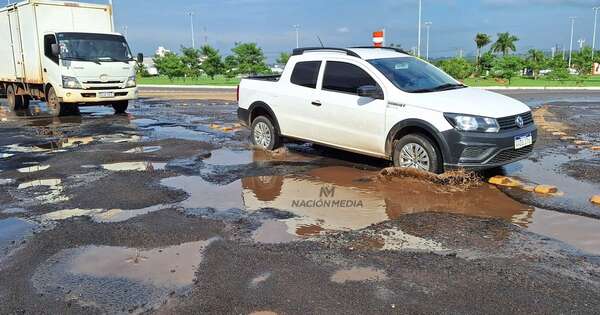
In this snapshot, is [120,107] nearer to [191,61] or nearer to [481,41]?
[191,61]

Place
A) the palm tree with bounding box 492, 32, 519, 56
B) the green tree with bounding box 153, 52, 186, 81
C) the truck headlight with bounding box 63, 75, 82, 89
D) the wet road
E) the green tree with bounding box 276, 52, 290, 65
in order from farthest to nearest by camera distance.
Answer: the palm tree with bounding box 492, 32, 519, 56, the green tree with bounding box 153, 52, 186, 81, the green tree with bounding box 276, 52, 290, 65, the truck headlight with bounding box 63, 75, 82, 89, the wet road

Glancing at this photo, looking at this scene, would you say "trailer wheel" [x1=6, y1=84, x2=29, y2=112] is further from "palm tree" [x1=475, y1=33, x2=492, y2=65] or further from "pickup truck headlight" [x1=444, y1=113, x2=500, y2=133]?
"palm tree" [x1=475, y1=33, x2=492, y2=65]

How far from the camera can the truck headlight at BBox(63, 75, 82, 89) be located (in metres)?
15.5

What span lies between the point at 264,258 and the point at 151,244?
1201 millimetres

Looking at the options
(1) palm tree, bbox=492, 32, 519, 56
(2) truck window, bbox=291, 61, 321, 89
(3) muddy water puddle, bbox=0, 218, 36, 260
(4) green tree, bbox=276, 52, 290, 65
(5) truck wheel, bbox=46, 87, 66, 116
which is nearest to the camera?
(3) muddy water puddle, bbox=0, 218, 36, 260

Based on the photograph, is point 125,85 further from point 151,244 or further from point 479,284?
point 479,284

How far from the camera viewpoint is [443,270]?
4254 mm

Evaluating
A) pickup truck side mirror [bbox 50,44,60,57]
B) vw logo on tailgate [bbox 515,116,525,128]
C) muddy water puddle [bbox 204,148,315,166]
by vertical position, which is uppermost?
pickup truck side mirror [bbox 50,44,60,57]

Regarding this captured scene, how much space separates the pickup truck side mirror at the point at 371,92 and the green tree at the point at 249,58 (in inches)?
1625

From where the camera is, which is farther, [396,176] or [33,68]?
[33,68]

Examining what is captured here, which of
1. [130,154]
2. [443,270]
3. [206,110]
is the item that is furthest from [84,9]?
[443,270]

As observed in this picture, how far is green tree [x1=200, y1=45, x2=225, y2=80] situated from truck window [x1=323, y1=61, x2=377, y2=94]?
141ft

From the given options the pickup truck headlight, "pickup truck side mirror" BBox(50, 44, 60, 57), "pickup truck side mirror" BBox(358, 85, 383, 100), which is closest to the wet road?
the pickup truck headlight

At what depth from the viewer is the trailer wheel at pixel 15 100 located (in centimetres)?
1970
